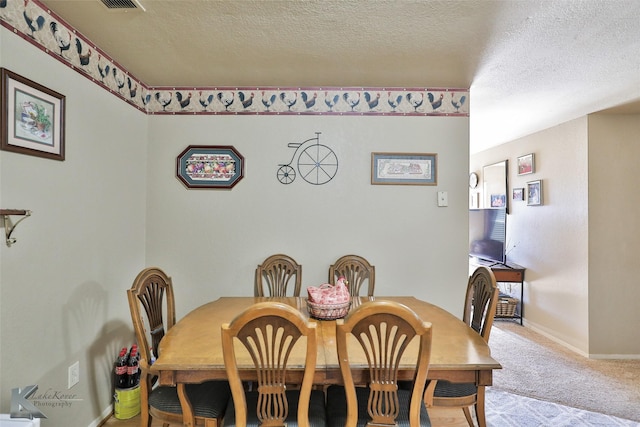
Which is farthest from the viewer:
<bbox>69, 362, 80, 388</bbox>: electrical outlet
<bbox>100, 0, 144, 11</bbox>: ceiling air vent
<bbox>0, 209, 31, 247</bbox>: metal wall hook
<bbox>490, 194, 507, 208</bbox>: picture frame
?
<bbox>490, 194, 507, 208</bbox>: picture frame

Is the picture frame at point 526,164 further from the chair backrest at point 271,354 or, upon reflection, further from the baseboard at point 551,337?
the chair backrest at point 271,354

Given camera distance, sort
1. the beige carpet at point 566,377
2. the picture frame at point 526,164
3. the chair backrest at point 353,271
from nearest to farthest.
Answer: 1. the beige carpet at point 566,377
2. the chair backrest at point 353,271
3. the picture frame at point 526,164

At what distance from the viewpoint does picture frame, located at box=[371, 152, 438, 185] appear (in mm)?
2781

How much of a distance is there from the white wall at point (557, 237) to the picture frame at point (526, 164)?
0.05m

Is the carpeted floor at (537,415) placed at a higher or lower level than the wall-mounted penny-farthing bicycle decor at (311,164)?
lower

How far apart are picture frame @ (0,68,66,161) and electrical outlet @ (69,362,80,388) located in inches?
48.0

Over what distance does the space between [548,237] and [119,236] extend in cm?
435

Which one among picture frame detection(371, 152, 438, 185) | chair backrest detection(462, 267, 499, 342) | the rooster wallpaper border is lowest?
chair backrest detection(462, 267, 499, 342)

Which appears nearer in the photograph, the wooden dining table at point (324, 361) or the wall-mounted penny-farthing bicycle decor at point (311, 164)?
the wooden dining table at point (324, 361)

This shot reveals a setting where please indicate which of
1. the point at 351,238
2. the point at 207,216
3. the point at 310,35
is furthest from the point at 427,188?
the point at 207,216

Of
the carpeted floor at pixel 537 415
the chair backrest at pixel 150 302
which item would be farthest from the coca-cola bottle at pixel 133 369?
the carpeted floor at pixel 537 415

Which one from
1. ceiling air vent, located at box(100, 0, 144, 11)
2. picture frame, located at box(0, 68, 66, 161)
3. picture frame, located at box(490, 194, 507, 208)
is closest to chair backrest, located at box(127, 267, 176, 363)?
picture frame, located at box(0, 68, 66, 161)

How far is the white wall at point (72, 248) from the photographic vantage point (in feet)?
5.10

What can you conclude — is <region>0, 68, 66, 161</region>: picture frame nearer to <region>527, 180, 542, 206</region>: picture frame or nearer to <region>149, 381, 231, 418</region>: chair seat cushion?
<region>149, 381, 231, 418</region>: chair seat cushion
